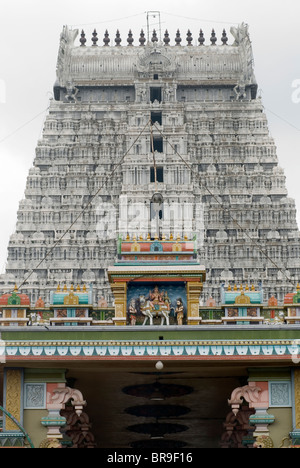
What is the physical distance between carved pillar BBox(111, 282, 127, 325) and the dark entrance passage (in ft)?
4.80

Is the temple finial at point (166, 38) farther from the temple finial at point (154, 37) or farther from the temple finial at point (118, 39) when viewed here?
the temple finial at point (118, 39)

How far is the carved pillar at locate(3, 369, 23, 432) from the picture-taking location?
2516cm

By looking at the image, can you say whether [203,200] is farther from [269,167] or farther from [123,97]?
[123,97]

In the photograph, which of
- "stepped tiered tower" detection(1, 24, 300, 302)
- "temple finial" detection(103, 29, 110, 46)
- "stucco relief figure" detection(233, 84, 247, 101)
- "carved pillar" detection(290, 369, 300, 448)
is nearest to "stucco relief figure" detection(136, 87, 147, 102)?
"stepped tiered tower" detection(1, 24, 300, 302)

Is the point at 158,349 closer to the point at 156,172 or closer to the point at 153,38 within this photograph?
the point at 156,172

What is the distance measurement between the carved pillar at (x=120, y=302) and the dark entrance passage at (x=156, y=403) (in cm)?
146

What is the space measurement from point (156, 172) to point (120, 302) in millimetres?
51782

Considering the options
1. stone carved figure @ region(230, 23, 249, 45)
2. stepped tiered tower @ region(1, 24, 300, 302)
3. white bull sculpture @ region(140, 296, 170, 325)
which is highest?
stone carved figure @ region(230, 23, 249, 45)

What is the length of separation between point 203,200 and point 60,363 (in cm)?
5722

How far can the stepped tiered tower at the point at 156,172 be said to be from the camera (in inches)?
3123

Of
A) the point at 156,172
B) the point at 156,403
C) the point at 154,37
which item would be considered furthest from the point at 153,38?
the point at 156,403

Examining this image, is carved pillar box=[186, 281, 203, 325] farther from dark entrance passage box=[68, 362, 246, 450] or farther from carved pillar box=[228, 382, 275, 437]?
carved pillar box=[228, 382, 275, 437]
